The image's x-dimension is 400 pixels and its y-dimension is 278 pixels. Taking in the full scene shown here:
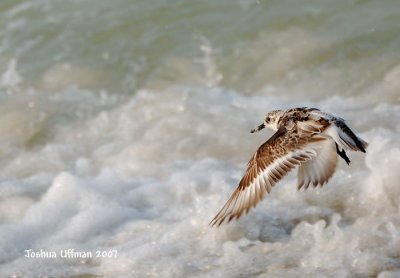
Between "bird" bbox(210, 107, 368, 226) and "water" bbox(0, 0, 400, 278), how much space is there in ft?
1.34

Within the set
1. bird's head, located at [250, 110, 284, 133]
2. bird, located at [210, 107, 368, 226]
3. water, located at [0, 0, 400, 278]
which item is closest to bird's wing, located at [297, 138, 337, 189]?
bird, located at [210, 107, 368, 226]

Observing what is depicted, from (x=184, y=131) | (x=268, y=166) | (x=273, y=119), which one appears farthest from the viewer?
(x=184, y=131)

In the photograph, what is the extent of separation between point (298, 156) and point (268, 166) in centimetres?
18

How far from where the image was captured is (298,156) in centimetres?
414

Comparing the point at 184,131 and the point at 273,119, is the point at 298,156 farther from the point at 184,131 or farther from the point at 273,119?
the point at 184,131

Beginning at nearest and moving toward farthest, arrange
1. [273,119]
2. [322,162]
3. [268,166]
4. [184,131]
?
[268,166]
[322,162]
[273,119]
[184,131]

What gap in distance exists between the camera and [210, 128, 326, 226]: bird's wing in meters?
4.02

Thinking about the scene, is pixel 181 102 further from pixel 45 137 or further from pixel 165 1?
pixel 165 1

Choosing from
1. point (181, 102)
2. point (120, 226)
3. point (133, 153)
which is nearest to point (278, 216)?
point (120, 226)

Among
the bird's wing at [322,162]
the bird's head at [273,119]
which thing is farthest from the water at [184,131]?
the bird's head at [273,119]

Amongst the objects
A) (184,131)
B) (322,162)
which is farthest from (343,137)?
(184,131)

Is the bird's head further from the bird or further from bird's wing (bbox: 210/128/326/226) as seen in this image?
bird's wing (bbox: 210/128/326/226)

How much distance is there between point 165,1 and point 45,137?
248 centimetres

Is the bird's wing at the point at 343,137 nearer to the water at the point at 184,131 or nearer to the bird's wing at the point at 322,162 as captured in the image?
the bird's wing at the point at 322,162
